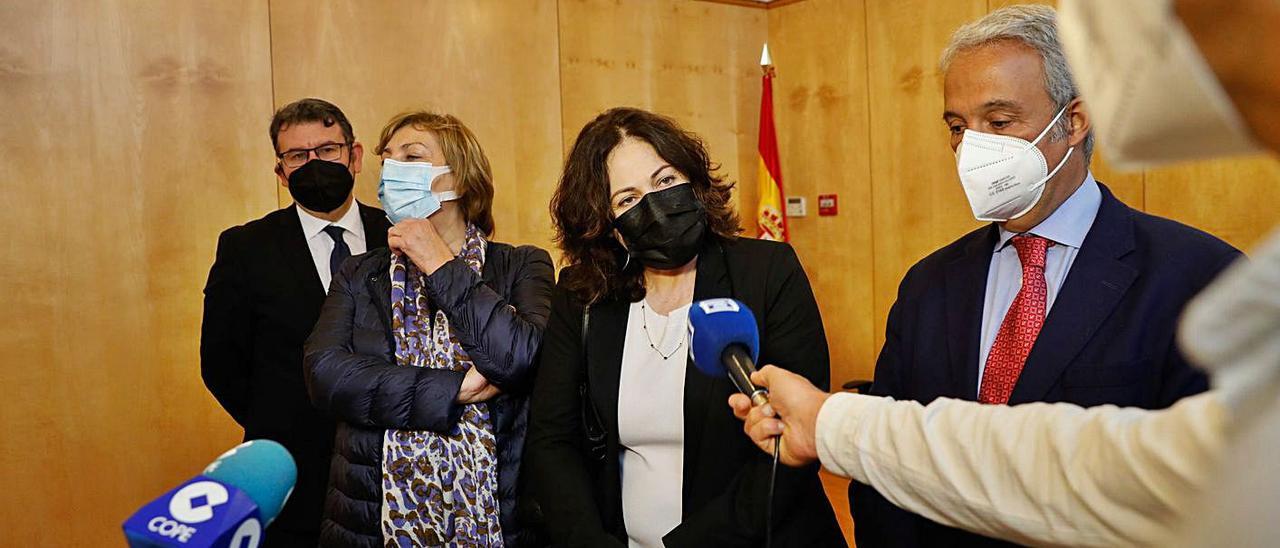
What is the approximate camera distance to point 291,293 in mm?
3240

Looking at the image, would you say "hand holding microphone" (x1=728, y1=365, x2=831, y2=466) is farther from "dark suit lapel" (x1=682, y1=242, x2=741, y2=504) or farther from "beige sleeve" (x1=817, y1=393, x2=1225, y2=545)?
"dark suit lapel" (x1=682, y1=242, x2=741, y2=504)

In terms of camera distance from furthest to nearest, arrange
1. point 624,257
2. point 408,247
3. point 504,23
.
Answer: point 504,23 < point 408,247 < point 624,257

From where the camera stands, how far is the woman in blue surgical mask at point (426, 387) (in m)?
2.46

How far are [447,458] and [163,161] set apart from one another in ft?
9.69

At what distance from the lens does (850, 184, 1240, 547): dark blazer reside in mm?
1625

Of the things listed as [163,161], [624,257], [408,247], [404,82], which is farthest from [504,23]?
[624,257]

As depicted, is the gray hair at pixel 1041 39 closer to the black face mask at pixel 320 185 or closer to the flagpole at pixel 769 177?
the black face mask at pixel 320 185

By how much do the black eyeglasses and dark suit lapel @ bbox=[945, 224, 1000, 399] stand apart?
2.25m

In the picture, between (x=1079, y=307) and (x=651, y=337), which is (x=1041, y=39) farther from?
(x=651, y=337)

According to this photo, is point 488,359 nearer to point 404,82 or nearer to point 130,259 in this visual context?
point 130,259

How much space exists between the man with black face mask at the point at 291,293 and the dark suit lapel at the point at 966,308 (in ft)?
6.85

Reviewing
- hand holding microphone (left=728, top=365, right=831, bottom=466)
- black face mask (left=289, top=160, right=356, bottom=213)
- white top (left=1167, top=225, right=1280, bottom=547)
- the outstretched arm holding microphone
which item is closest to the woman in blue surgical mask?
black face mask (left=289, top=160, right=356, bottom=213)

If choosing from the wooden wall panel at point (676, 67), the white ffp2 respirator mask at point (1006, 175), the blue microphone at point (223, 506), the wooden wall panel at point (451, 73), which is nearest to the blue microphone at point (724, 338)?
the white ffp2 respirator mask at point (1006, 175)

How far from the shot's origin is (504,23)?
585cm
